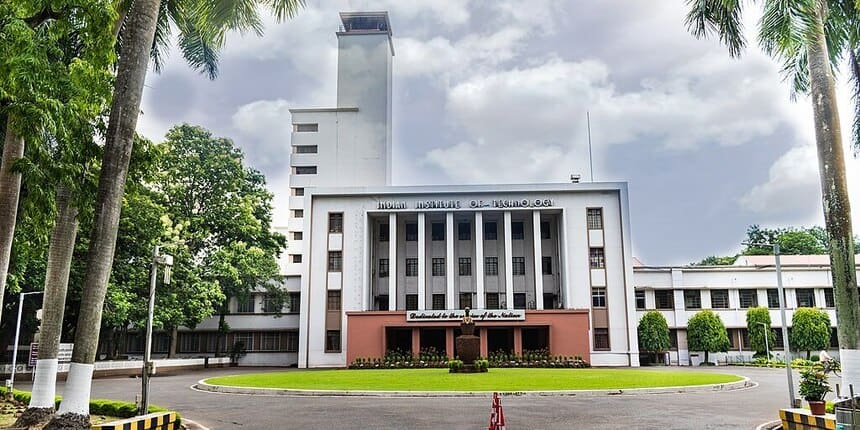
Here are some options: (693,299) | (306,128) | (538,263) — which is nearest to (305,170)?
Answer: (306,128)

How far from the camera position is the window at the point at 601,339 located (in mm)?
37719

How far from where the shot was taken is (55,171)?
10.5 meters

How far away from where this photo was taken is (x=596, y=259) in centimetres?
3875

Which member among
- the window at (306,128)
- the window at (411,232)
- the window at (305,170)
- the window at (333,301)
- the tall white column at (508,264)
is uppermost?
the window at (306,128)

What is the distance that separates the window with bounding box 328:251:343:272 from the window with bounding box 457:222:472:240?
8.23 meters

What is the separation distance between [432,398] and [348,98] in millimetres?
46858

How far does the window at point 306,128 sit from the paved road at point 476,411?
44.4 m

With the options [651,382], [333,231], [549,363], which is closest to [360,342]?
[333,231]

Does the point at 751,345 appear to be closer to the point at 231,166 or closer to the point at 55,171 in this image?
the point at 231,166

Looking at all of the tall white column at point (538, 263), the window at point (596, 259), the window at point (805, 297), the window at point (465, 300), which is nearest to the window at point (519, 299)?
the tall white column at point (538, 263)

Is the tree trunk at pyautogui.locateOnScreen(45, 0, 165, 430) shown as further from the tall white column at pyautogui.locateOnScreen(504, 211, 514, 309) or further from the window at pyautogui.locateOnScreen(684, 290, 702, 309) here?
the window at pyautogui.locateOnScreen(684, 290, 702, 309)

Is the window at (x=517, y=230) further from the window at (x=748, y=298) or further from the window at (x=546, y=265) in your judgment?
the window at (x=748, y=298)

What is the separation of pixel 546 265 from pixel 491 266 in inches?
141

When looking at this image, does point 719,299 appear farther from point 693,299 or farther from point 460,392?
point 460,392
